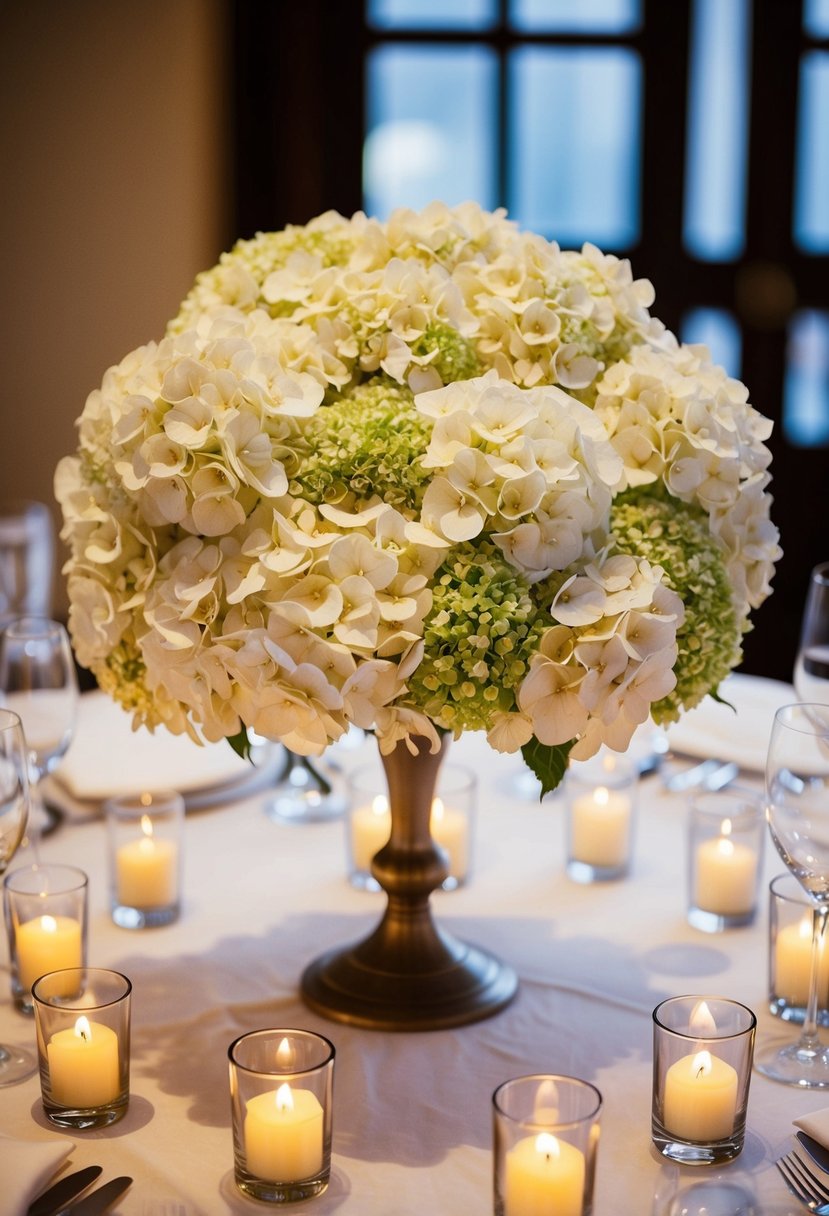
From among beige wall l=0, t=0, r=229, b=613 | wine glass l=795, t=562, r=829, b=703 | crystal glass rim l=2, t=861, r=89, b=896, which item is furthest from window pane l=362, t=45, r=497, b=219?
crystal glass rim l=2, t=861, r=89, b=896

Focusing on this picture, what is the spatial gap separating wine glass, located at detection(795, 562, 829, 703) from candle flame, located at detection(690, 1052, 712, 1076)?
2.26ft

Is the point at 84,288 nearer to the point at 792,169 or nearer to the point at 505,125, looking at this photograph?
the point at 505,125

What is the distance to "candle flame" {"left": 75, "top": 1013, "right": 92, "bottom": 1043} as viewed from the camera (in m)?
1.10

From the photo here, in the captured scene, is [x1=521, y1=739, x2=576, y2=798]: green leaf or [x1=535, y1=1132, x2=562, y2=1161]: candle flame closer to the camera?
[x1=535, y1=1132, x2=562, y2=1161]: candle flame

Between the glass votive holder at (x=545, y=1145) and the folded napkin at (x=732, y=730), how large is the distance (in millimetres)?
941

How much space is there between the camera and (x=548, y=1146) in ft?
3.03

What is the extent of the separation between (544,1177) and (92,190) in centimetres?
367

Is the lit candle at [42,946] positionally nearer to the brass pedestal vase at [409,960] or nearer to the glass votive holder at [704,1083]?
the brass pedestal vase at [409,960]

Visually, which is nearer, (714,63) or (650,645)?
(650,645)

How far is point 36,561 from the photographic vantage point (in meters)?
2.55

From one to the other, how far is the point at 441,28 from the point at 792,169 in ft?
3.61

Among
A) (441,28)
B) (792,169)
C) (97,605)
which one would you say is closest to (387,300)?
(97,605)

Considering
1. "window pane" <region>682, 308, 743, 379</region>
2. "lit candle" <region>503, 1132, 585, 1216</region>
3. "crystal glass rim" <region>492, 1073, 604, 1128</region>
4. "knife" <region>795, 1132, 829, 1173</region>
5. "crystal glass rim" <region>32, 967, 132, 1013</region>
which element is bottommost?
"knife" <region>795, 1132, 829, 1173</region>

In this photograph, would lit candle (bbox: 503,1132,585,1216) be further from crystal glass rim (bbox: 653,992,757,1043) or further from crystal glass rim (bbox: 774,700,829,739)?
crystal glass rim (bbox: 774,700,829,739)
